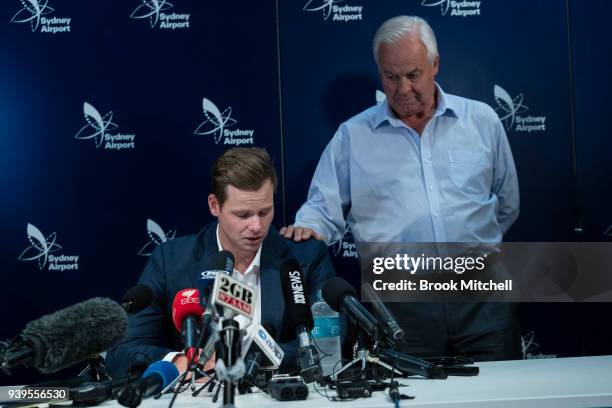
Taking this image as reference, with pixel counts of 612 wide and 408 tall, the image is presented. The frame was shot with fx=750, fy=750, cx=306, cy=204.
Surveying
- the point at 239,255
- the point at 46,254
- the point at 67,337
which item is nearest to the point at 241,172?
the point at 239,255

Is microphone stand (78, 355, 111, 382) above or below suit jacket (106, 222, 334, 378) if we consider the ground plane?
below

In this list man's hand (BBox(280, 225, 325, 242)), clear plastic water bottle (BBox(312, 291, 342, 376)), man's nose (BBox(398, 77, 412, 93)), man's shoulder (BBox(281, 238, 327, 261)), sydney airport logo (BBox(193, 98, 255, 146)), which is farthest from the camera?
sydney airport logo (BBox(193, 98, 255, 146))

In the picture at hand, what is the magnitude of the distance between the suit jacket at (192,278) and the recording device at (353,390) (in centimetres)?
79

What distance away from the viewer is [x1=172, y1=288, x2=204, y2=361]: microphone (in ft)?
6.11

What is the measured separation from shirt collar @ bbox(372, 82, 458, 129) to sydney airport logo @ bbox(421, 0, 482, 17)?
0.79 m

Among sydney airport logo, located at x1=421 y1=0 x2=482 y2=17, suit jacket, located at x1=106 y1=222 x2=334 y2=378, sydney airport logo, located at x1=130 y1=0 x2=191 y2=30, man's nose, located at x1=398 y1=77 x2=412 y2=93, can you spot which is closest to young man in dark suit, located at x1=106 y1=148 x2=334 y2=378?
suit jacket, located at x1=106 y1=222 x2=334 y2=378

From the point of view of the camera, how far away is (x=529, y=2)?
4547 millimetres

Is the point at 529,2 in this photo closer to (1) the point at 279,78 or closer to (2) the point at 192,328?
(1) the point at 279,78

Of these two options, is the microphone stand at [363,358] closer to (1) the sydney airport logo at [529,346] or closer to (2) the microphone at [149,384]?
(2) the microphone at [149,384]

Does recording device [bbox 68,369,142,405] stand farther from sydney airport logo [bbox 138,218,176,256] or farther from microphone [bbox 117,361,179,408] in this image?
sydney airport logo [bbox 138,218,176,256]

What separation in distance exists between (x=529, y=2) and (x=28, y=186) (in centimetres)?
315

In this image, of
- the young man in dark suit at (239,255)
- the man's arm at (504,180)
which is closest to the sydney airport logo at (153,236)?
the young man in dark suit at (239,255)

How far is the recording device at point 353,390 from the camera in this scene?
2.06 metres

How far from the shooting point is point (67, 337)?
→ 1896 mm
